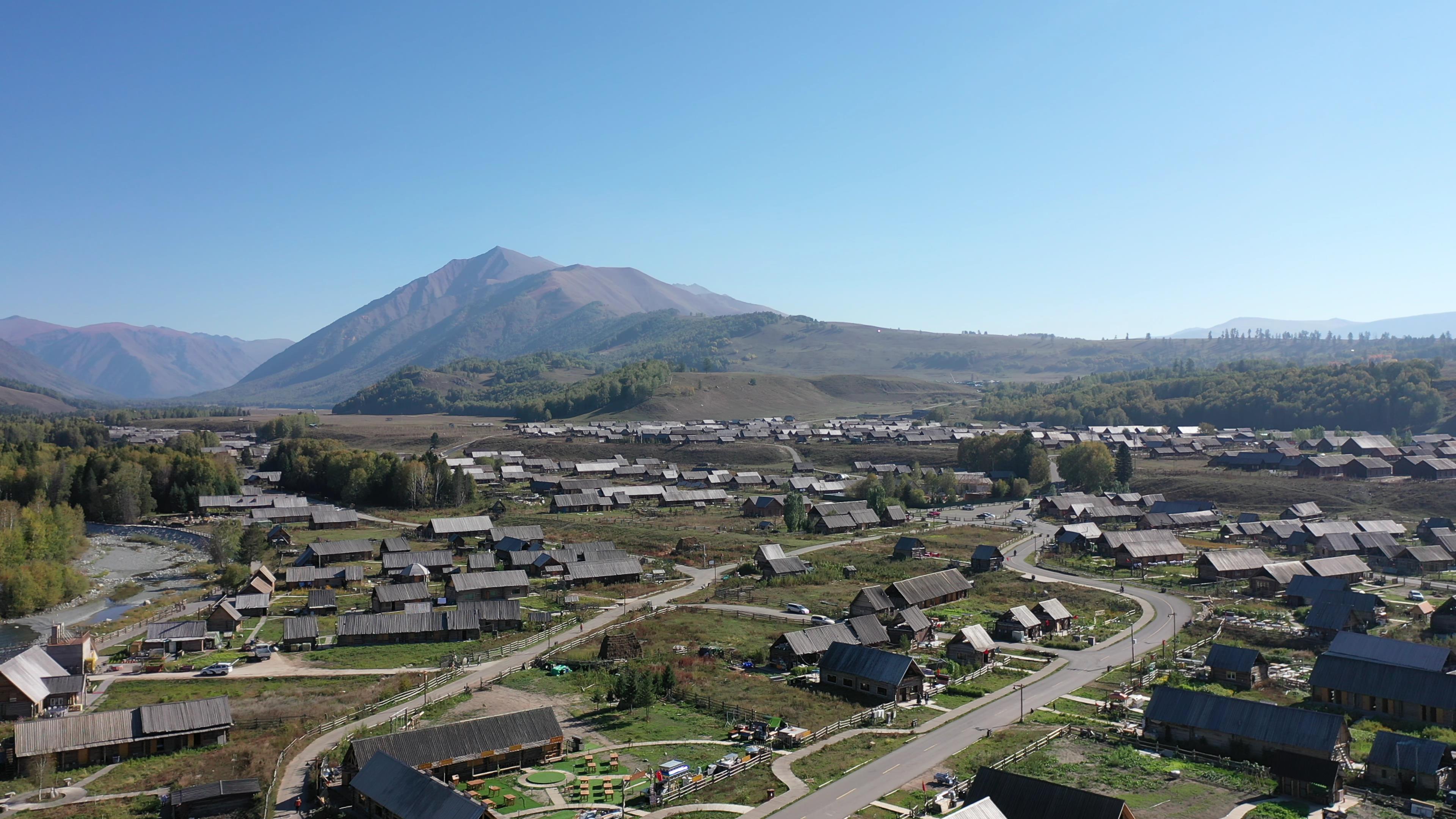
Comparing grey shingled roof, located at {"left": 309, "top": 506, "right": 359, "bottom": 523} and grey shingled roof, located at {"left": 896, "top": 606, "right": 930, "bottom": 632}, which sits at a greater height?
grey shingled roof, located at {"left": 309, "top": 506, "right": 359, "bottom": 523}

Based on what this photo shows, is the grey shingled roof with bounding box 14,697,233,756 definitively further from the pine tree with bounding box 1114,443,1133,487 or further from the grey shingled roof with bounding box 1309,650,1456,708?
the pine tree with bounding box 1114,443,1133,487

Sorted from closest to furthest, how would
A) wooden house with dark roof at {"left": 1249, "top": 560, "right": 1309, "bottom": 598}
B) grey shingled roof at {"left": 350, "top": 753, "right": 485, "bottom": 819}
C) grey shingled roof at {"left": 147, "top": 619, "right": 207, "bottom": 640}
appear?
grey shingled roof at {"left": 350, "top": 753, "right": 485, "bottom": 819}, grey shingled roof at {"left": 147, "top": 619, "right": 207, "bottom": 640}, wooden house with dark roof at {"left": 1249, "top": 560, "right": 1309, "bottom": 598}

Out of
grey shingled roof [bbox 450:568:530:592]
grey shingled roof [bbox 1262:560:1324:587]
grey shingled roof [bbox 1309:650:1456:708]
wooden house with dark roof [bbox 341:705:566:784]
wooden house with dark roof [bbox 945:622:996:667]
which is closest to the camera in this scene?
wooden house with dark roof [bbox 341:705:566:784]

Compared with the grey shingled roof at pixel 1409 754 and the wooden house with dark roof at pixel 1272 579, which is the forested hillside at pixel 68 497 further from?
the wooden house with dark roof at pixel 1272 579

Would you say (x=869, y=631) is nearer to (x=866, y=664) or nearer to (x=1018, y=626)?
(x=866, y=664)

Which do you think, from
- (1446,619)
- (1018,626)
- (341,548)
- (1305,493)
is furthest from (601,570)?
(1305,493)

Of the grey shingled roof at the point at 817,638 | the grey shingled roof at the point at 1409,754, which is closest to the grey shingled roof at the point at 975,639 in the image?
the grey shingled roof at the point at 817,638

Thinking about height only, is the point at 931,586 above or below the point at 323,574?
below

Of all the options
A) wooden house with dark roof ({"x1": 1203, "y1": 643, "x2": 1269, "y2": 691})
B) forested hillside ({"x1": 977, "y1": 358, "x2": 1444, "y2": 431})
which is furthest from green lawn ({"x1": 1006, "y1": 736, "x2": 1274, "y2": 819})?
forested hillside ({"x1": 977, "y1": 358, "x2": 1444, "y2": 431})

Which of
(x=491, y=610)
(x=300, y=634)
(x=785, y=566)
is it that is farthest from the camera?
(x=785, y=566)
